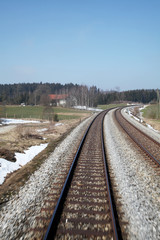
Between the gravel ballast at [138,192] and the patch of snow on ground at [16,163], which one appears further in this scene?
the patch of snow on ground at [16,163]

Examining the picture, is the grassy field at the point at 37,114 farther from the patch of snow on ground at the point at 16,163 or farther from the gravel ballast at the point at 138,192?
the gravel ballast at the point at 138,192

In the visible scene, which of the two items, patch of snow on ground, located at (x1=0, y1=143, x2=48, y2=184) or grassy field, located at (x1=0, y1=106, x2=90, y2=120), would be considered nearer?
patch of snow on ground, located at (x1=0, y1=143, x2=48, y2=184)

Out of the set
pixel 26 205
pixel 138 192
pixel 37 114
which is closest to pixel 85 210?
pixel 26 205

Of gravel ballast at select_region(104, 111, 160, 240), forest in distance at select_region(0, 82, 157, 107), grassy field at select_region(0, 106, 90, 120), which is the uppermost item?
forest in distance at select_region(0, 82, 157, 107)

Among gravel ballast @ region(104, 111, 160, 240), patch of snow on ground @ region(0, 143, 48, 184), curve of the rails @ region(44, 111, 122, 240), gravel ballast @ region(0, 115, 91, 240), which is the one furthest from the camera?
patch of snow on ground @ region(0, 143, 48, 184)

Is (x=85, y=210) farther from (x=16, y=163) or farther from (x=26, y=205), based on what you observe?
(x=16, y=163)

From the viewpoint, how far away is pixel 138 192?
6543 mm

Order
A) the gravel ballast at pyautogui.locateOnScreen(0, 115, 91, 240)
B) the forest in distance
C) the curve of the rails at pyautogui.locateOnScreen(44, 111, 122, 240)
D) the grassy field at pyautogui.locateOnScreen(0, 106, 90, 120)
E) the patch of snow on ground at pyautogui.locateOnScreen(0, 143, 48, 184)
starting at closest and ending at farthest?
1. the curve of the rails at pyautogui.locateOnScreen(44, 111, 122, 240)
2. the gravel ballast at pyautogui.locateOnScreen(0, 115, 91, 240)
3. the patch of snow on ground at pyautogui.locateOnScreen(0, 143, 48, 184)
4. the grassy field at pyautogui.locateOnScreen(0, 106, 90, 120)
5. the forest in distance

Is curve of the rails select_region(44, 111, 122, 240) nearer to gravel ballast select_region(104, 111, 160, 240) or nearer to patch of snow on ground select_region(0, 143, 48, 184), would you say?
gravel ballast select_region(104, 111, 160, 240)

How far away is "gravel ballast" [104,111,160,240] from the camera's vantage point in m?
4.66

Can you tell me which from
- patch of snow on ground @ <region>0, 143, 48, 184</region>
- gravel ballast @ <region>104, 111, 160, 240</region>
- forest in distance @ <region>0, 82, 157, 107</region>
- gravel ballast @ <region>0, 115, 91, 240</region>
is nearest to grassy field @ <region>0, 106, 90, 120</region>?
forest in distance @ <region>0, 82, 157, 107</region>

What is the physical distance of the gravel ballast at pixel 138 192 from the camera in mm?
4664

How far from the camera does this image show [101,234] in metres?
4.34

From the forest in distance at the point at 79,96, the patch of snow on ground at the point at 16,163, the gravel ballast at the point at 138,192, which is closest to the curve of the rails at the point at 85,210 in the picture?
the gravel ballast at the point at 138,192
